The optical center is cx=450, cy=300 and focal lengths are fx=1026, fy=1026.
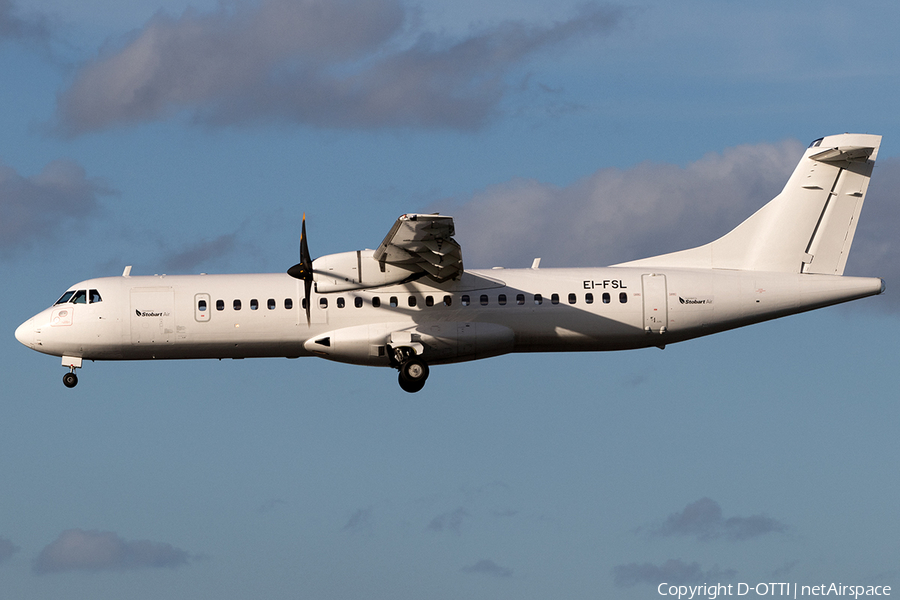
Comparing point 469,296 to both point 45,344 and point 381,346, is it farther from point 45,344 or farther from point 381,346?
point 45,344

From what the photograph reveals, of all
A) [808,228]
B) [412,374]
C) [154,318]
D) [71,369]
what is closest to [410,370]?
[412,374]

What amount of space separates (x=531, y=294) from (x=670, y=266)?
4437 millimetres

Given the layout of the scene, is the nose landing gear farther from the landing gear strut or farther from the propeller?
the propeller

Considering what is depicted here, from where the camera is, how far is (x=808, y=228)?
93.6 ft

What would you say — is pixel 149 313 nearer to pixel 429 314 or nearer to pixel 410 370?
pixel 410 370

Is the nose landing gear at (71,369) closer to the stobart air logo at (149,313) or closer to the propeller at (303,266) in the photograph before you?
the stobart air logo at (149,313)

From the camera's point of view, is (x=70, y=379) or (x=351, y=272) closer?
(x=351, y=272)

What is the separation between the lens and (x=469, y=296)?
26734 millimetres

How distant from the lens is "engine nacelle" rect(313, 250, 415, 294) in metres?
24.9

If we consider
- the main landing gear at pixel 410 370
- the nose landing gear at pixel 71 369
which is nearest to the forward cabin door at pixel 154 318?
the nose landing gear at pixel 71 369

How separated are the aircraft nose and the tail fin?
1635cm

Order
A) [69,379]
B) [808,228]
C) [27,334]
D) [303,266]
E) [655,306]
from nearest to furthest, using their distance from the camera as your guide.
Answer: [303,266], [655,306], [27,334], [69,379], [808,228]

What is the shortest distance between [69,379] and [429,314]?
32.6 ft

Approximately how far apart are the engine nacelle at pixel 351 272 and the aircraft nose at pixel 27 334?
8.38 meters
